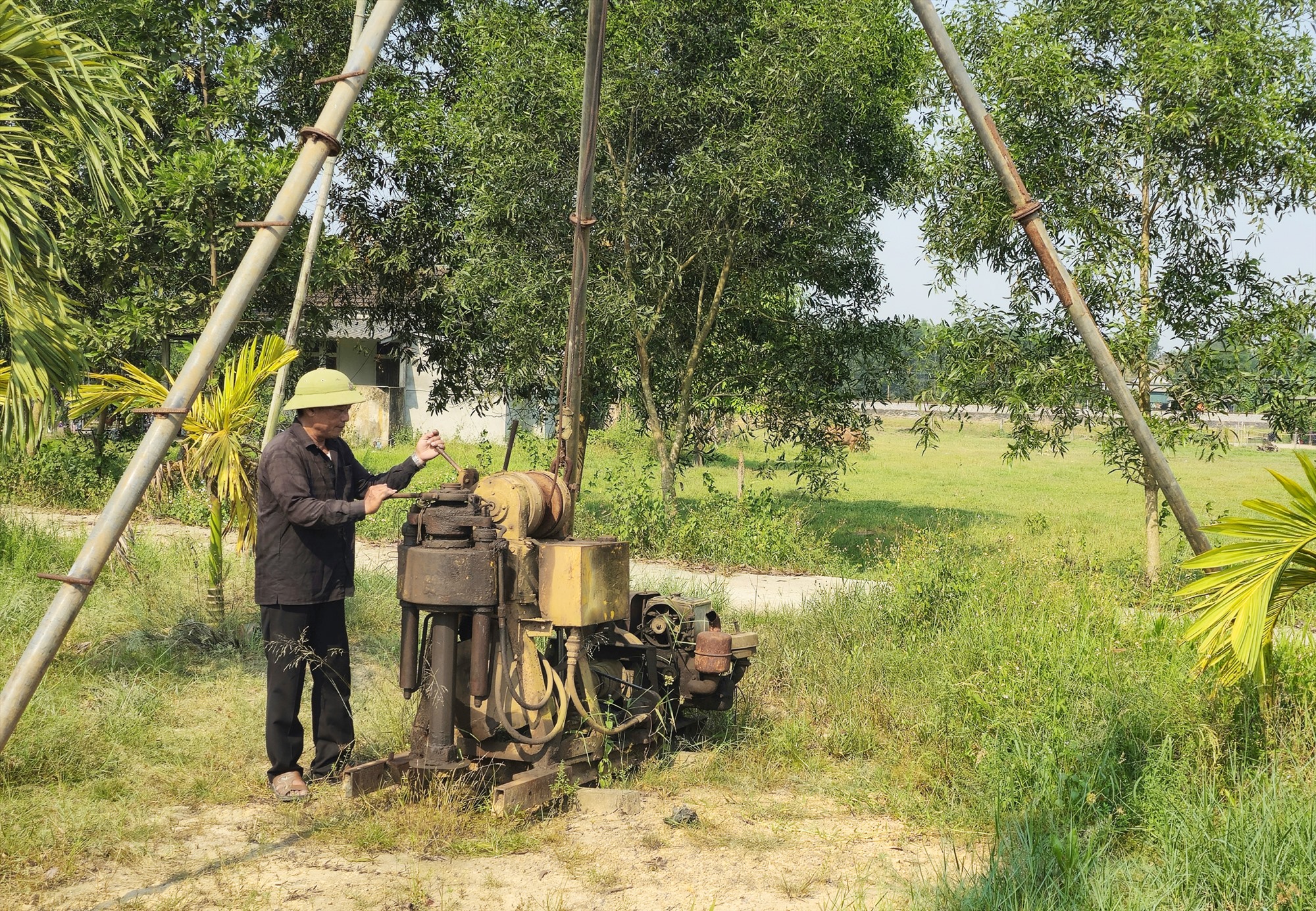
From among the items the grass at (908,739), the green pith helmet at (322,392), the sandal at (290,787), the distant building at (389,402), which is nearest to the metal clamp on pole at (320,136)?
the green pith helmet at (322,392)

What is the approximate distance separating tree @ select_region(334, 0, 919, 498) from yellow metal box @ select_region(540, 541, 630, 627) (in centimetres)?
810

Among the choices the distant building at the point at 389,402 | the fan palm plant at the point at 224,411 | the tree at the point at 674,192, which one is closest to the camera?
the fan palm plant at the point at 224,411

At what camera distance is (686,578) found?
11773 millimetres

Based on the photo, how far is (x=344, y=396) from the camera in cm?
533

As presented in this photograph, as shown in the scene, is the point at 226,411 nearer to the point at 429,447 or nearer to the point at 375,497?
the point at 375,497

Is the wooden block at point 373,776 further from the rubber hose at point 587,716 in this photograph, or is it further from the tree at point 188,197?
the tree at point 188,197

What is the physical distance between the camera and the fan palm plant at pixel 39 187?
4.81 m

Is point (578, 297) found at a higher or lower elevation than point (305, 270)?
lower

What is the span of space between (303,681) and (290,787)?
497 millimetres

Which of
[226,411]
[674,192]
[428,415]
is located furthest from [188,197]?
[428,415]

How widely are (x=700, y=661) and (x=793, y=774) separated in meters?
0.76

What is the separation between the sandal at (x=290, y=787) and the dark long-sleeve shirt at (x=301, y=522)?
2.75 feet

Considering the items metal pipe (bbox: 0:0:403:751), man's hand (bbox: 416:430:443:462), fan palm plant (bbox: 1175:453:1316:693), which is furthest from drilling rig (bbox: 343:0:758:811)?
fan palm plant (bbox: 1175:453:1316:693)

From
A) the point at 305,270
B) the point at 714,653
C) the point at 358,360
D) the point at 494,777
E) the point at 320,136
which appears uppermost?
the point at 358,360
